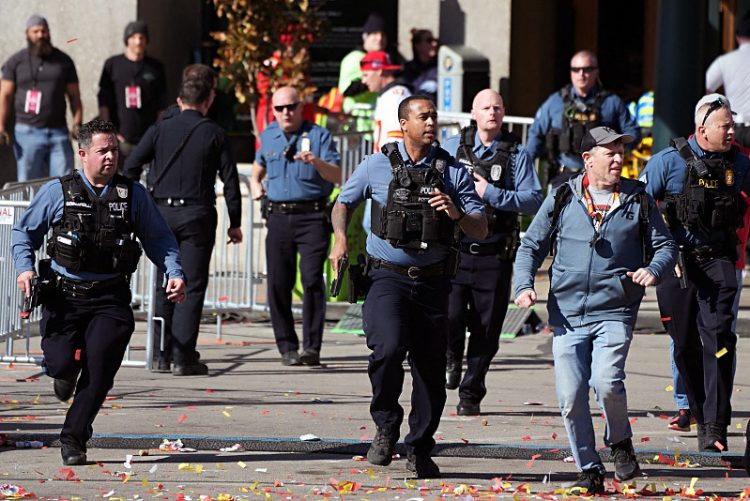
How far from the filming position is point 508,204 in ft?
33.4

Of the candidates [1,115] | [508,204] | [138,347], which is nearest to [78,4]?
[1,115]

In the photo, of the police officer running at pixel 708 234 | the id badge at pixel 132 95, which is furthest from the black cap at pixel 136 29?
the police officer running at pixel 708 234

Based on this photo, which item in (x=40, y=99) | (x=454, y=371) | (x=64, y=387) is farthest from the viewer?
(x=40, y=99)

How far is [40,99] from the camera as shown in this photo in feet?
54.0

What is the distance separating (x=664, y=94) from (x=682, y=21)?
2.05 feet

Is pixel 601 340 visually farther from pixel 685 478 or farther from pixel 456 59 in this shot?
pixel 456 59

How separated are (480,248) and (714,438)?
2.00 m

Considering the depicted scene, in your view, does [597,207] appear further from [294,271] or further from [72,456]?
[294,271]

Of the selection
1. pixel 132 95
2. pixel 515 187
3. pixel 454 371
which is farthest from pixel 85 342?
pixel 132 95

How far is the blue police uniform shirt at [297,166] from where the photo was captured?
12.4 m

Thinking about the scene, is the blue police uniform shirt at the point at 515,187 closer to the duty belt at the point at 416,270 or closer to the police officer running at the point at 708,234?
the police officer running at the point at 708,234

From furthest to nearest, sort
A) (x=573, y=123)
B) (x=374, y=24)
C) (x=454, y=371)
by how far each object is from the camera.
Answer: (x=374, y=24) < (x=573, y=123) < (x=454, y=371)

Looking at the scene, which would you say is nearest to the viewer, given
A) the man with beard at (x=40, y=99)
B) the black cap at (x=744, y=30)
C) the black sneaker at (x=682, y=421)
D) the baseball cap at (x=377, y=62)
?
the black sneaker at (x=682, y=421)

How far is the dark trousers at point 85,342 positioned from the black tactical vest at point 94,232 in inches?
6.3
